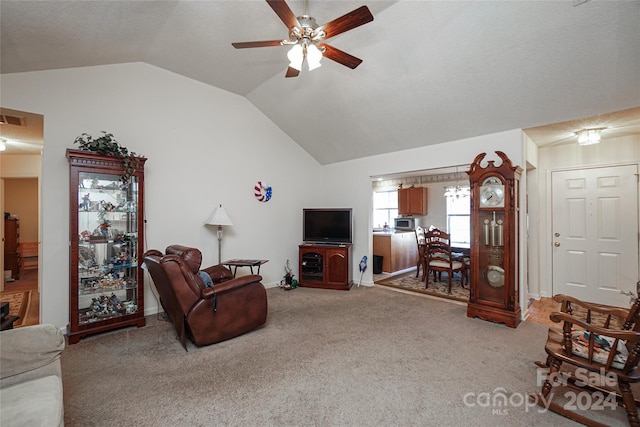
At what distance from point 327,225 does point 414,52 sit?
3.07 m

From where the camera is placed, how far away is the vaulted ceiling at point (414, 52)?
86.7 inches

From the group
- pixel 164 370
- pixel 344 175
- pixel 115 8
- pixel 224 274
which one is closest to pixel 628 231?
pixel 344 175

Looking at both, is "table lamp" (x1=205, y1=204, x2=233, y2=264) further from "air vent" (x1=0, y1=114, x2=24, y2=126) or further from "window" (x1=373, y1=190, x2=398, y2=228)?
"window" (x1=373, y1=190, x2=398, y2=228)

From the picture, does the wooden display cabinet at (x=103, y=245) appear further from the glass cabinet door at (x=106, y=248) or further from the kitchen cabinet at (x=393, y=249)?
the kitchen cabinet at (x=393, y=249)

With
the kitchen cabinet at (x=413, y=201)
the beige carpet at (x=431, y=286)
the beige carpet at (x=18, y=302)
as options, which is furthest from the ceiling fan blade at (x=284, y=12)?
the kitchen cabinet at (x=413, y=201)

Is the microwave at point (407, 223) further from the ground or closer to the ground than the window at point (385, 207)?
closer to the ground

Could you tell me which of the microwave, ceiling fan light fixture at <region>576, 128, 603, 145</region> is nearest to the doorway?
ceiling fan light fixture at <region>576, 128, 603, 145</region>

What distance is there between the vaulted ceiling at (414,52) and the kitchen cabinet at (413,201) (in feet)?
10.3

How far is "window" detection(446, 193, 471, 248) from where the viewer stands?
646 cm

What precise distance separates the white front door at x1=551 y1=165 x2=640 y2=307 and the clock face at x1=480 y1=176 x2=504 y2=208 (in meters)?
1.68

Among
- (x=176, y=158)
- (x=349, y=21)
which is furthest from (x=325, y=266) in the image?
(x=349, y=21)

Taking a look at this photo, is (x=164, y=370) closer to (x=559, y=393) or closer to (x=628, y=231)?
(x=559, y=393)

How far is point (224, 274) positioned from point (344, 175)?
2975 millimetres

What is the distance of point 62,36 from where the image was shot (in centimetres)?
239
